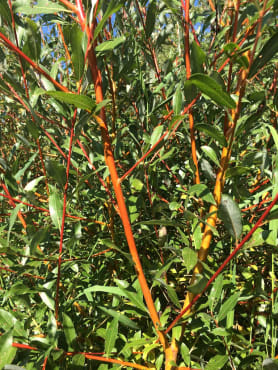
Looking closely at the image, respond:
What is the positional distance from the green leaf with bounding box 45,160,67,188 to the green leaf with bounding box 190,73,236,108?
1.11 ft

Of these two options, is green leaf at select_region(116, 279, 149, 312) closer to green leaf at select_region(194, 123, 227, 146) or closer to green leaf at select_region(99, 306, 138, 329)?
green leaf at select_region(99, 306, 138, 329)

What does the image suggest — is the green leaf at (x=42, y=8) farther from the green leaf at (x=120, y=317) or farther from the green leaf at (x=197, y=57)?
the green leaf at (x=120, y=317)

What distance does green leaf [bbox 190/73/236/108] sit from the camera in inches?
20.4

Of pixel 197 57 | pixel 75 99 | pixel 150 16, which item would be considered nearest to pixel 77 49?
pixel 75 99

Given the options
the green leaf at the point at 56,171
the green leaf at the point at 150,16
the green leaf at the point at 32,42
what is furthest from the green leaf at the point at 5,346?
the green leaf at the point at 150,16

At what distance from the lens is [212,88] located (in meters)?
0.53

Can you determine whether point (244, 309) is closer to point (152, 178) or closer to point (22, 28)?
point (152, 178)

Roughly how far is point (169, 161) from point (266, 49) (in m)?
0.71

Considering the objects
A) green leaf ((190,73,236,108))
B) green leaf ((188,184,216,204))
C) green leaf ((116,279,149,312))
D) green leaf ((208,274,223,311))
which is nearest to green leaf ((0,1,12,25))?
green leaf ((190,73,236,108))

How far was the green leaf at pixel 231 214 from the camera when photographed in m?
0.57

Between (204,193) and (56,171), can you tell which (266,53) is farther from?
(56,171)

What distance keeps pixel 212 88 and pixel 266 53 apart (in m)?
0.13

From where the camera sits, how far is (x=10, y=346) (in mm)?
523

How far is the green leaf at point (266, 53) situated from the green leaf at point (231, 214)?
0.84 feet
